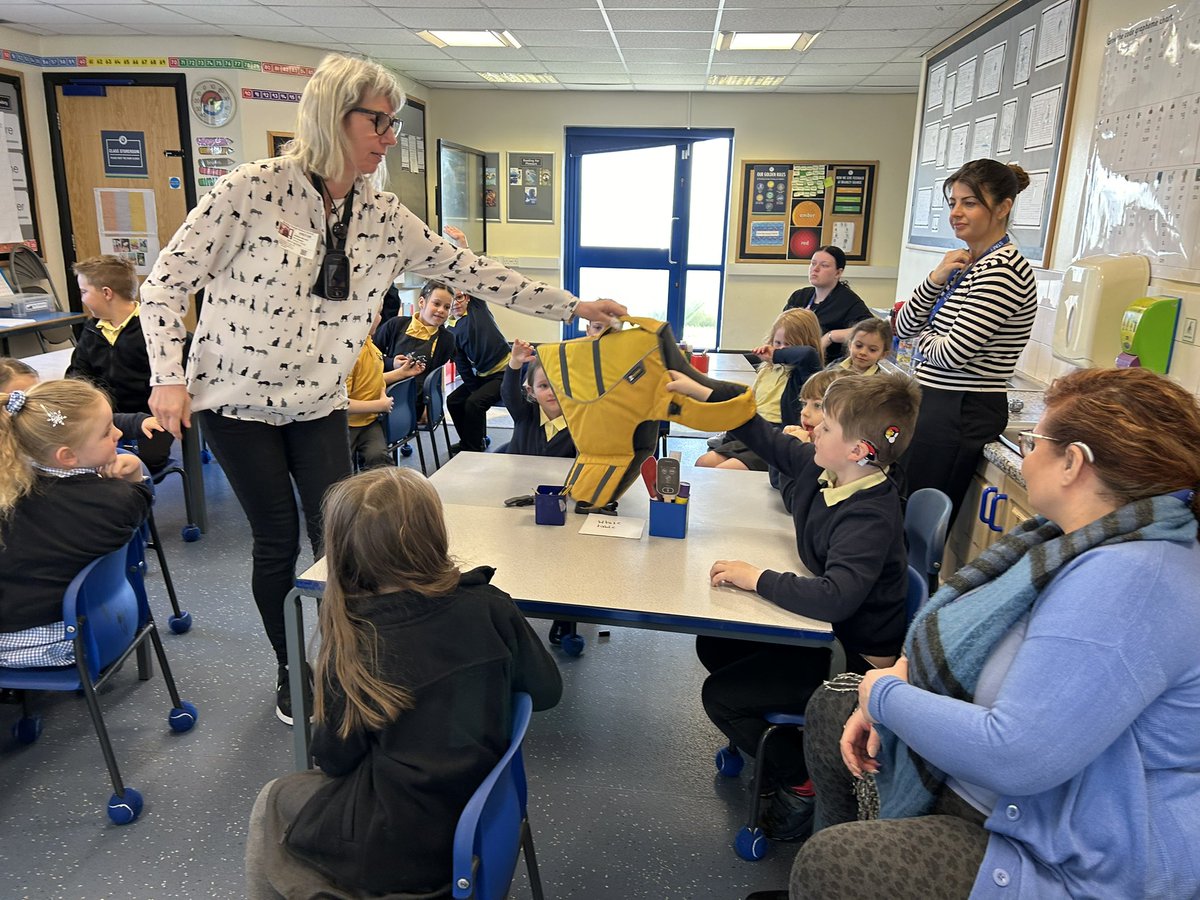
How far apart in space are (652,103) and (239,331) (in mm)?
7079

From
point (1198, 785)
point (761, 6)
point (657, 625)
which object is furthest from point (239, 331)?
point (761, 6)

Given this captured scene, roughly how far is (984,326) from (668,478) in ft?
A: 3.95

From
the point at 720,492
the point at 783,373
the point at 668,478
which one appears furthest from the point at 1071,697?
the point at 783,373

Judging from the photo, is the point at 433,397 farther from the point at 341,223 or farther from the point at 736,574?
the point at 736,574

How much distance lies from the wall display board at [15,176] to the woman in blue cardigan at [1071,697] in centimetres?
674

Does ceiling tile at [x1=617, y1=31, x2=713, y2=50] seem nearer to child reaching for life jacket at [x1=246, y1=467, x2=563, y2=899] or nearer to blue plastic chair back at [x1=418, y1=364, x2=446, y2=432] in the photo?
blue plastic chair back at [x1=418, y1=364, x2=446, y2=432]

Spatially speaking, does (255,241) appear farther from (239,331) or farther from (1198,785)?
(1198,785)

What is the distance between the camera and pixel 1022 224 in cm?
400

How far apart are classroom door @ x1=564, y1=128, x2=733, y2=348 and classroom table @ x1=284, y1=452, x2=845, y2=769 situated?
254 inches

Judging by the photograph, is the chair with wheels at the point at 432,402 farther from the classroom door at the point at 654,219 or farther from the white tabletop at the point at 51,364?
the classroom door at the point at 654,219

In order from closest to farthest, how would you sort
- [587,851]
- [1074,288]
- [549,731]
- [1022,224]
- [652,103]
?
[587,851], [549,731], [1074,288], [1022,224], [652,103]

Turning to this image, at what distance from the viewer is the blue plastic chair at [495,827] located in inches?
44.1

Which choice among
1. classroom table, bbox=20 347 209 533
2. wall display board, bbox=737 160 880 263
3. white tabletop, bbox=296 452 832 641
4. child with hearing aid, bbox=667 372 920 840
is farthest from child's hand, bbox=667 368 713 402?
wall display board, bbox=737 160 880 263

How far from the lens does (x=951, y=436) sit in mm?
2633
